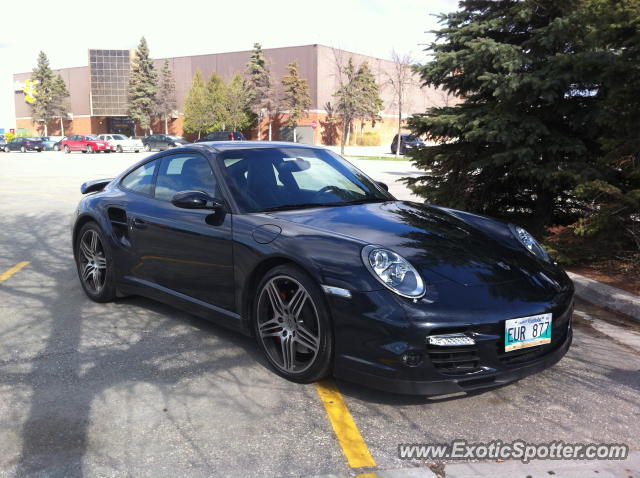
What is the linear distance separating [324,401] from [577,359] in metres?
1.88

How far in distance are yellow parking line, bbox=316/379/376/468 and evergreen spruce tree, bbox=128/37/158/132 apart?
229ft

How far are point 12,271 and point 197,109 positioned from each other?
2315 inches

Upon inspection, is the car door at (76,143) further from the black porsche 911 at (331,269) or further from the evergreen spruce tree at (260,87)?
the black porsche 911 at (331,269)

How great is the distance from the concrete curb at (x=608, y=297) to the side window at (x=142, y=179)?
13.7 ft

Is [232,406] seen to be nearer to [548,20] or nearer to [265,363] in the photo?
[265,363]

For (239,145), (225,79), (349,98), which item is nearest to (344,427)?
(239,145)

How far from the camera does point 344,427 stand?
3.02 m

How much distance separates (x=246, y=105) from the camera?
2405 inches

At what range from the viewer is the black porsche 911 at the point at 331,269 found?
119 inches

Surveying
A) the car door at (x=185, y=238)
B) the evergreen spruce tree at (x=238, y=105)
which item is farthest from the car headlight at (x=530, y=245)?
the evergreen spruce tree at (x=238, y=105)

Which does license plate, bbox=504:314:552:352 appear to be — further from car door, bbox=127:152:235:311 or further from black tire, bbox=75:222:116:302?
black tire, bbox=75:222:116:302

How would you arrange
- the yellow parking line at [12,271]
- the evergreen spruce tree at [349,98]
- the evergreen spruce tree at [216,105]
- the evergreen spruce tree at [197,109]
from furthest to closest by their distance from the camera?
the evergreen spruce tree at [197,109] → the evergreen spruce tree at [216,105] → the evergreen spruce tree at [349,98] → the yellow parking line at [12,271]

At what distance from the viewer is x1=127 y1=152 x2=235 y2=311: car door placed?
12.9ft

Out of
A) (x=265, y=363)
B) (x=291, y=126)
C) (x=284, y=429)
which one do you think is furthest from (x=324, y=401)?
(x=291, y=126)
